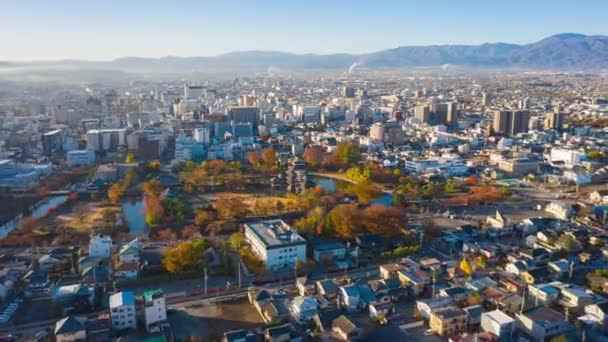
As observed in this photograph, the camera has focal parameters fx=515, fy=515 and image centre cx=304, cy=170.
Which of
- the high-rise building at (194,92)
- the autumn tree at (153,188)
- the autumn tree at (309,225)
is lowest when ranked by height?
the autumn tree at (153,188)

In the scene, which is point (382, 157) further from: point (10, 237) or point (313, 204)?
point (10, 237)

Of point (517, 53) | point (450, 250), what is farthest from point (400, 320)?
point (517, 53)

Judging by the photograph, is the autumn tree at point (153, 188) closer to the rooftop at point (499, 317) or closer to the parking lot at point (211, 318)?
the parking lot at point (211, 318)

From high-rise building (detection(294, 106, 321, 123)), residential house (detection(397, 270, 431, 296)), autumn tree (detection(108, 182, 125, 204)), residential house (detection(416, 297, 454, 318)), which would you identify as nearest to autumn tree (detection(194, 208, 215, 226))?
autumn tree (detection(108, 182, 125, 204))

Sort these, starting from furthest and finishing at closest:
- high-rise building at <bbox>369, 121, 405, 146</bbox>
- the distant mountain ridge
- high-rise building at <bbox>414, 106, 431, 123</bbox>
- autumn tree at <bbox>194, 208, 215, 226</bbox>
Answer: the distant mountain ridge
high-rise building at <bbox>414, 106, 431, 123</bbox>
high-rise building at <bbox>369, 121, 405, 146</bbox>
autumn tree at <bbox>194, 208, 215, 226</bbox>

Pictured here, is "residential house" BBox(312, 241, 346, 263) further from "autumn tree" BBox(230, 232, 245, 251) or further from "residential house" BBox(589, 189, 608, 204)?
"residential house" BBox(589, 189, 608, 204)

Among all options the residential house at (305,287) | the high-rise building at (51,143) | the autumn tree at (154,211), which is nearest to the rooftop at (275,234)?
the residential house at (305,287)
